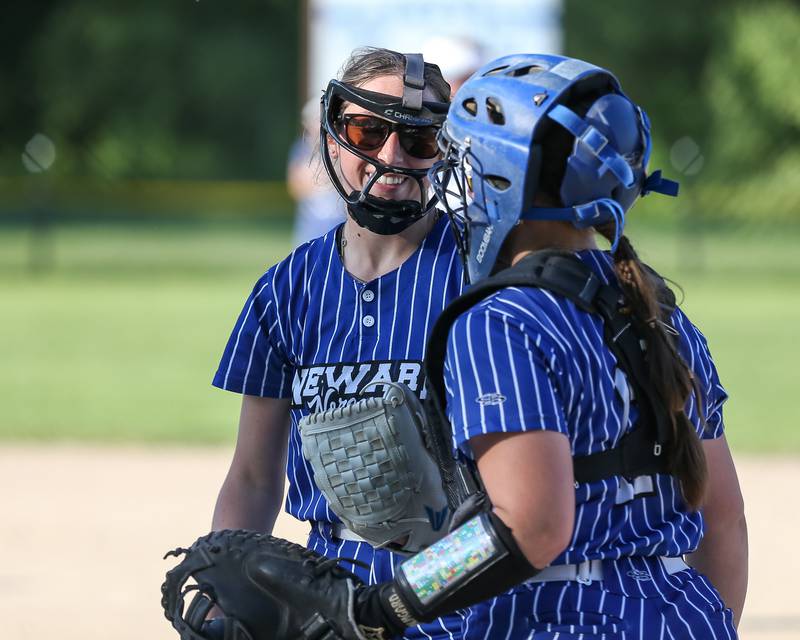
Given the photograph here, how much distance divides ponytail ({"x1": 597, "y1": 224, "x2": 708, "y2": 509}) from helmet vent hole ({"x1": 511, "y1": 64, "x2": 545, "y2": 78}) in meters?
A: 0.28

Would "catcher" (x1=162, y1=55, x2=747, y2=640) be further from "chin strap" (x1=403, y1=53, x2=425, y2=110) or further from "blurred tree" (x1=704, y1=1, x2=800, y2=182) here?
"blurred tree" (x1=704, y1=1, x2=800, y2=182)

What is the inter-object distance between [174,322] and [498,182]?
1320 cm

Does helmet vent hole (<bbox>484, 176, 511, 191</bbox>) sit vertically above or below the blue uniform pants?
above

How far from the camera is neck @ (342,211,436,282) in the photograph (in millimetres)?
2693

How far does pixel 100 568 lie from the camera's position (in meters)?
5.70

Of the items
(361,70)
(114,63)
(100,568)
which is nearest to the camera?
(361,70)

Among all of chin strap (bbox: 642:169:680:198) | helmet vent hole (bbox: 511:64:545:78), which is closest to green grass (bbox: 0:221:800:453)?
chin strap (bbox: 642:169:680:198)

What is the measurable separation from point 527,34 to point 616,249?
51.7 feet

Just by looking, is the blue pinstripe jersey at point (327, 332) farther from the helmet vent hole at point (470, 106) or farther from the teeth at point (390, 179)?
the helmet vent hole at point (470, 106)

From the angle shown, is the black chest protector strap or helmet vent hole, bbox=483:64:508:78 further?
helmet vent hole, bbox=483:64:508:78

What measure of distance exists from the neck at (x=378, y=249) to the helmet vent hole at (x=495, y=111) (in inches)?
24.7

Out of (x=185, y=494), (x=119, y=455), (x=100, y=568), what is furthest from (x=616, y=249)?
(x=119, y=455)

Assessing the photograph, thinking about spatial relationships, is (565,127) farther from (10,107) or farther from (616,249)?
(10,107)

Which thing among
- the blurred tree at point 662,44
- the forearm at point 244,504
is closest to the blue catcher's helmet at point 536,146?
the forearm at point 244,504
